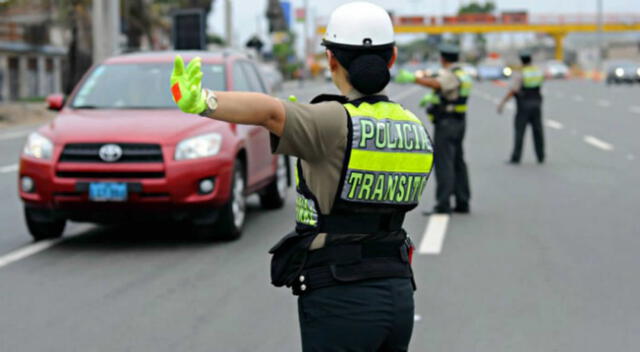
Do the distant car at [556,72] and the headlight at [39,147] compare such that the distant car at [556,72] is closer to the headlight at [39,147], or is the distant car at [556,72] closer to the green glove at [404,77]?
the green glove at [404,77]

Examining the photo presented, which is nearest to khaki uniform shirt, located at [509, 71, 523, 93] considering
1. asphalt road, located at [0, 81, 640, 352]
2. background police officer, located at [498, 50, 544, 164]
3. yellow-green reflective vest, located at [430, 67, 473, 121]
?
background police officer, located at [498, 50, 544, 164]

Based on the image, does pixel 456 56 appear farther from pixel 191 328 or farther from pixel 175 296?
pixel 191 328

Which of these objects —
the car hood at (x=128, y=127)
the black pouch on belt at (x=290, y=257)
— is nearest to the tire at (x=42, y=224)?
the car hood at (x=128, y=127)

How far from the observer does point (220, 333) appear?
652 centimetres

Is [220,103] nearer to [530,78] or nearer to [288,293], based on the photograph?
[288,293]

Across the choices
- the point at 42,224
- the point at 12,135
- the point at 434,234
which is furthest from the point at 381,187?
the point at 12,135

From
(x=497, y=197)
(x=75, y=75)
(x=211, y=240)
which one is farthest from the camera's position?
(x=75, y=75)

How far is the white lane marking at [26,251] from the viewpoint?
8.96 metres

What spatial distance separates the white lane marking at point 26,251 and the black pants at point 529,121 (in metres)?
9.86

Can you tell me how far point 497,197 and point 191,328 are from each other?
7.46 m

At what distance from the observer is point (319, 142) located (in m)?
3.36

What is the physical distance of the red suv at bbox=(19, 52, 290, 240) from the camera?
9078mm

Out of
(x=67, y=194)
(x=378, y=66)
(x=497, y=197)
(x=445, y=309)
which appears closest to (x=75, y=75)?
(x=497, y=197)

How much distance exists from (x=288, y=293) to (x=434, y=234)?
3.02 meters
